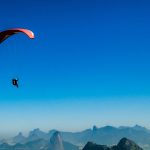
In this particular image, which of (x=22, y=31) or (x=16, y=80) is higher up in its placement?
(x=22, y=31)

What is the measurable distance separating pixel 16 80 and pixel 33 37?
7.41 meters

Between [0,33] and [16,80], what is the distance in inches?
240

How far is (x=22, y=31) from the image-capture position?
28.8 m

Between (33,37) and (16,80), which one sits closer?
(33,37)

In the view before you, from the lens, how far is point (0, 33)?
29734mm

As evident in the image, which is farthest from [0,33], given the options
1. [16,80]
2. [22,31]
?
[16,80]

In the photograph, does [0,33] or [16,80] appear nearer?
[0,33]

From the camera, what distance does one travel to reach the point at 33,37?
2795 centimetres

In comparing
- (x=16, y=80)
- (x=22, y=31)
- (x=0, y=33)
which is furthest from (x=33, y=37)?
(x=16, y=80)

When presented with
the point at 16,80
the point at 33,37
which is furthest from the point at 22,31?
the point at 16,80

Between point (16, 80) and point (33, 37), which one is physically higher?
point (33, 37)

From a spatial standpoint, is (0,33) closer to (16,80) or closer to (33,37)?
(33,37)

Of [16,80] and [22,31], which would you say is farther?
[16,80]

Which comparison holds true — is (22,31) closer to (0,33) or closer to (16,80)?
(0,33)
